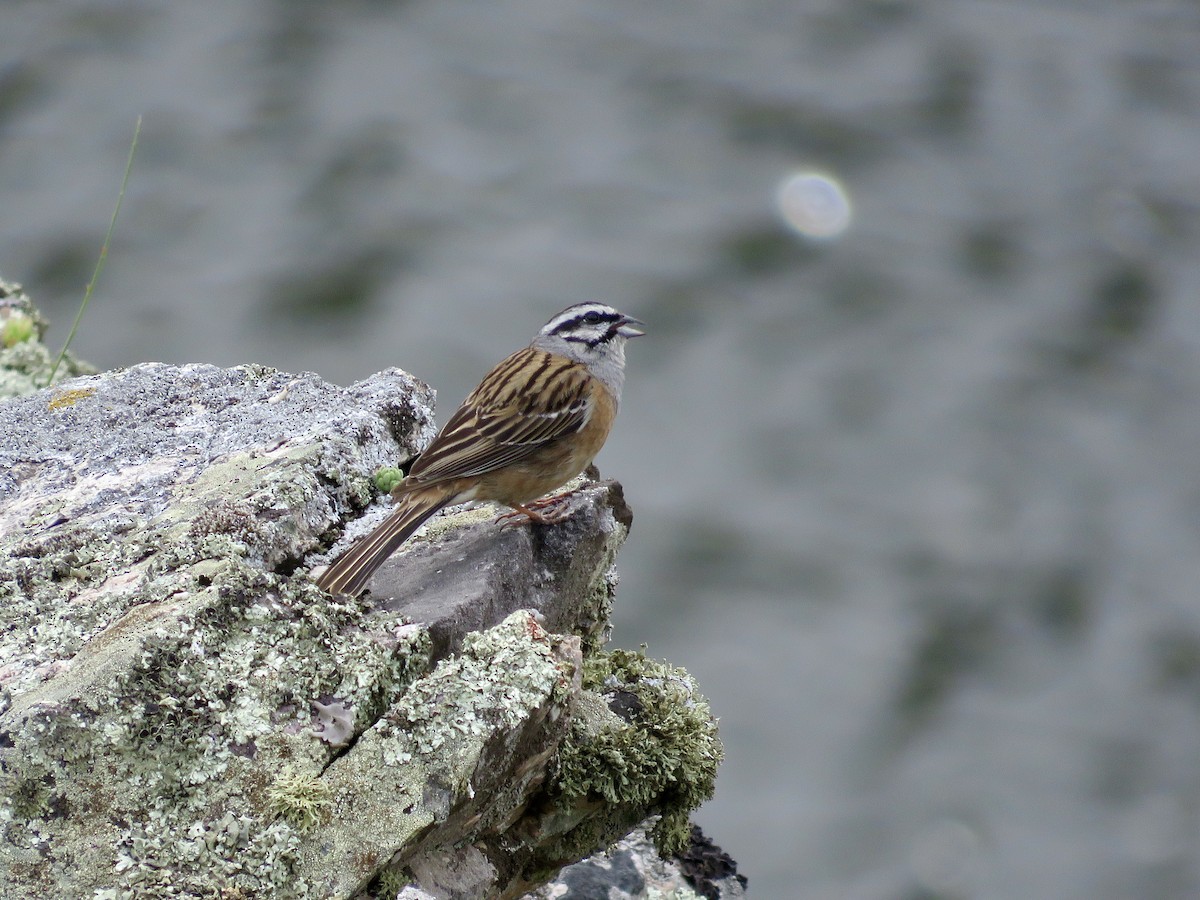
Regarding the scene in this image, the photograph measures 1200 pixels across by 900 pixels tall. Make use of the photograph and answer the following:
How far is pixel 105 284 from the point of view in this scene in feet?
44.8

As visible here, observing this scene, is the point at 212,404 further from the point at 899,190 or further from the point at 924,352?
the point at 899,190

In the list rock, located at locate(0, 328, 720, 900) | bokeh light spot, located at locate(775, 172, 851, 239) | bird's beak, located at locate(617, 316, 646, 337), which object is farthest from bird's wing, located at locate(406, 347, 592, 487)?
bokeh light spot, located at locate(775, 172, 851, 239)

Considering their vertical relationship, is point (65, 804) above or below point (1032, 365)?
below

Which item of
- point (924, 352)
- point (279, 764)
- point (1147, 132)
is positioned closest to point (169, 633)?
point (279, 764)

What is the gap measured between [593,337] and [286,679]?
11.2 feet

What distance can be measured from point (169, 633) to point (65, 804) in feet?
1.61

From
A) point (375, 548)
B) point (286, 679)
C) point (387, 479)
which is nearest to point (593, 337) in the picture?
point (387, 479)

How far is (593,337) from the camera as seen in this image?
6.48m

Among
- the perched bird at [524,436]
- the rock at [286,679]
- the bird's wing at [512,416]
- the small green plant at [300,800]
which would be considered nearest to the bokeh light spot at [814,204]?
the perched bird at [524,436]

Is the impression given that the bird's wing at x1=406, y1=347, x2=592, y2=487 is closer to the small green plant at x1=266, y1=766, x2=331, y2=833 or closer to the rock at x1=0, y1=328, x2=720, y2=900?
the rock at x1=0, y1=328, x2=720, y2=900

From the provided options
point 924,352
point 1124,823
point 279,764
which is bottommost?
point 279,764

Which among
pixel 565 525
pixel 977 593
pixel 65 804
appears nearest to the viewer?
pixel 65 804

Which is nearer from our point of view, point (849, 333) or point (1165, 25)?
point (849, 333)

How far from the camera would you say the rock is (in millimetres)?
3053
